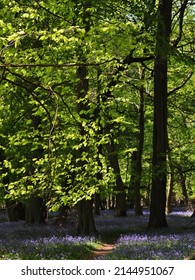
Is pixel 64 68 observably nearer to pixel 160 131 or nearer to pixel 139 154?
pixel 160 131

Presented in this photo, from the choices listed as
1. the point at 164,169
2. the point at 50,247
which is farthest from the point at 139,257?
the point at 164,169

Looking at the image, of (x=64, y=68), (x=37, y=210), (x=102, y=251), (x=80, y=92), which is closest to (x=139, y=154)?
(x=37, y=210)

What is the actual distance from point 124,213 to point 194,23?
13.6 metres

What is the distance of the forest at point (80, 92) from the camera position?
831 centimetres

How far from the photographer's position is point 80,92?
15.1m

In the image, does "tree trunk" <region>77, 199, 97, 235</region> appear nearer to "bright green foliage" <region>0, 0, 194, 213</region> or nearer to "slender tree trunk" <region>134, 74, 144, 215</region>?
"bright green foliage" <region>0, 0, 194, 213</region>

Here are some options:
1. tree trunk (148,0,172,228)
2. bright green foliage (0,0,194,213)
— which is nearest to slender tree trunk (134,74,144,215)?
tree trunk (148,0,172,228)

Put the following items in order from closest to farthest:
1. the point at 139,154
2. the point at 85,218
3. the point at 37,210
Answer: the point at 85,218
the point at 37,210
the point at 139,154

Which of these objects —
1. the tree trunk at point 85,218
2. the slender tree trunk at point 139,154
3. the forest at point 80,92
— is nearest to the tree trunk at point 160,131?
the forest at point 80,92

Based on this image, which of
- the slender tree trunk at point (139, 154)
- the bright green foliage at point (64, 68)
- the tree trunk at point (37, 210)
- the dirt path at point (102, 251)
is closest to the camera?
the bright green foliage at point (64, 68)

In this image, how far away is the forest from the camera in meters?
8.31

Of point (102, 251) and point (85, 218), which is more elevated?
point (85, 218)

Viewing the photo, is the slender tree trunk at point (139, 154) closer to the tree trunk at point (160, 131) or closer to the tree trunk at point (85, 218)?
the tree trunk at point (160, 131)

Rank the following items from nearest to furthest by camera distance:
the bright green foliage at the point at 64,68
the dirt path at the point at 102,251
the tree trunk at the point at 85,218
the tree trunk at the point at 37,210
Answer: the bright green foliage at the point at 64,68
the dirt path at the point at 102,251
the tree trunk at the point at 85,218
the tree trunk at the point at 37,210
